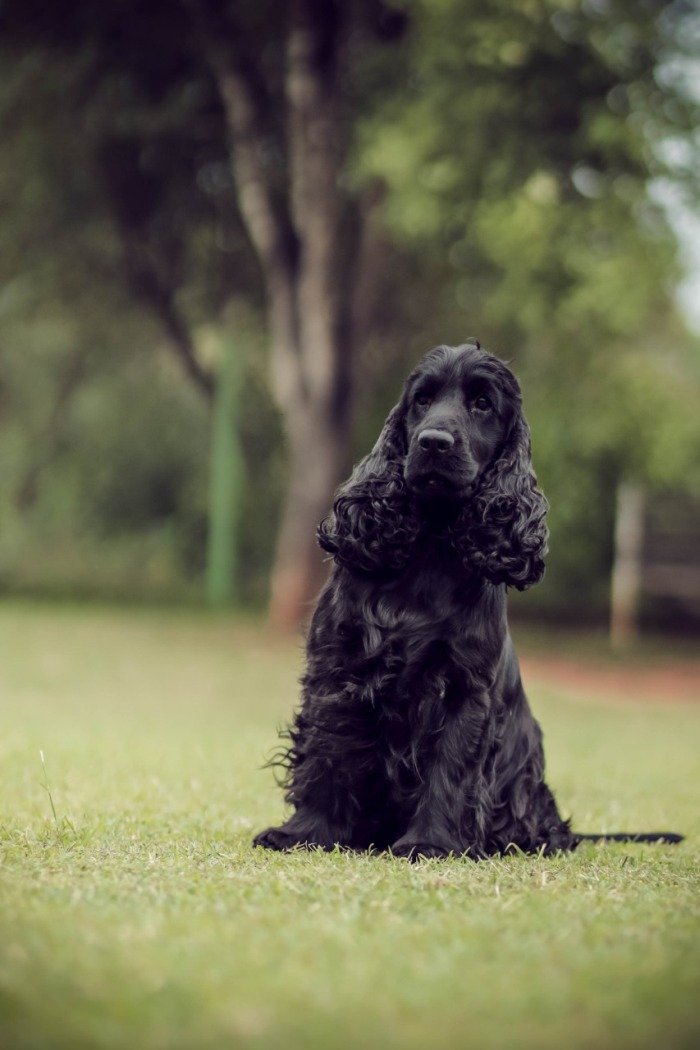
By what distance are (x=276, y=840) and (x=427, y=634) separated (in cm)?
83

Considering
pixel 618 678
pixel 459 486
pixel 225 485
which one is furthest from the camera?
pixel 225 485

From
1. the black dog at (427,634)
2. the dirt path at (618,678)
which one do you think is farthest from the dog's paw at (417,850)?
the dirt path at (618,678)

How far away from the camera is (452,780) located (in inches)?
164

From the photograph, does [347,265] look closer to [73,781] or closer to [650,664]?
[650,664]

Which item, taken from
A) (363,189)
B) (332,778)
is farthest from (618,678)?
(332,778)

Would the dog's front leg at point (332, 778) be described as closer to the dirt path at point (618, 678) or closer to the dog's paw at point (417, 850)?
the dog's paw at point (417, 850)

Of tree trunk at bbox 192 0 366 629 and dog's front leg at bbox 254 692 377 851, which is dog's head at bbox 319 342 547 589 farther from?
tree trunk at bbox 192 0 366 629

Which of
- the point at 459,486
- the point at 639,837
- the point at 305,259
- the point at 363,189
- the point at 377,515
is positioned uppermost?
the point at 363,189

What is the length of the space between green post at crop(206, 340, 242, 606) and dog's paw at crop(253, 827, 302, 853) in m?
14.2

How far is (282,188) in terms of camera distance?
17484 millimetres

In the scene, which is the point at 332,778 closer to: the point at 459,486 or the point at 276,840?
the point at 276,840

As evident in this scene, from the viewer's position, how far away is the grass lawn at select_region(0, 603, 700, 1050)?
2.30 meters

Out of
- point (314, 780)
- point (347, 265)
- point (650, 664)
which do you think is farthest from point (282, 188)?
point (314, 780)

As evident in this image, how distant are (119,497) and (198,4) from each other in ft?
33.5
